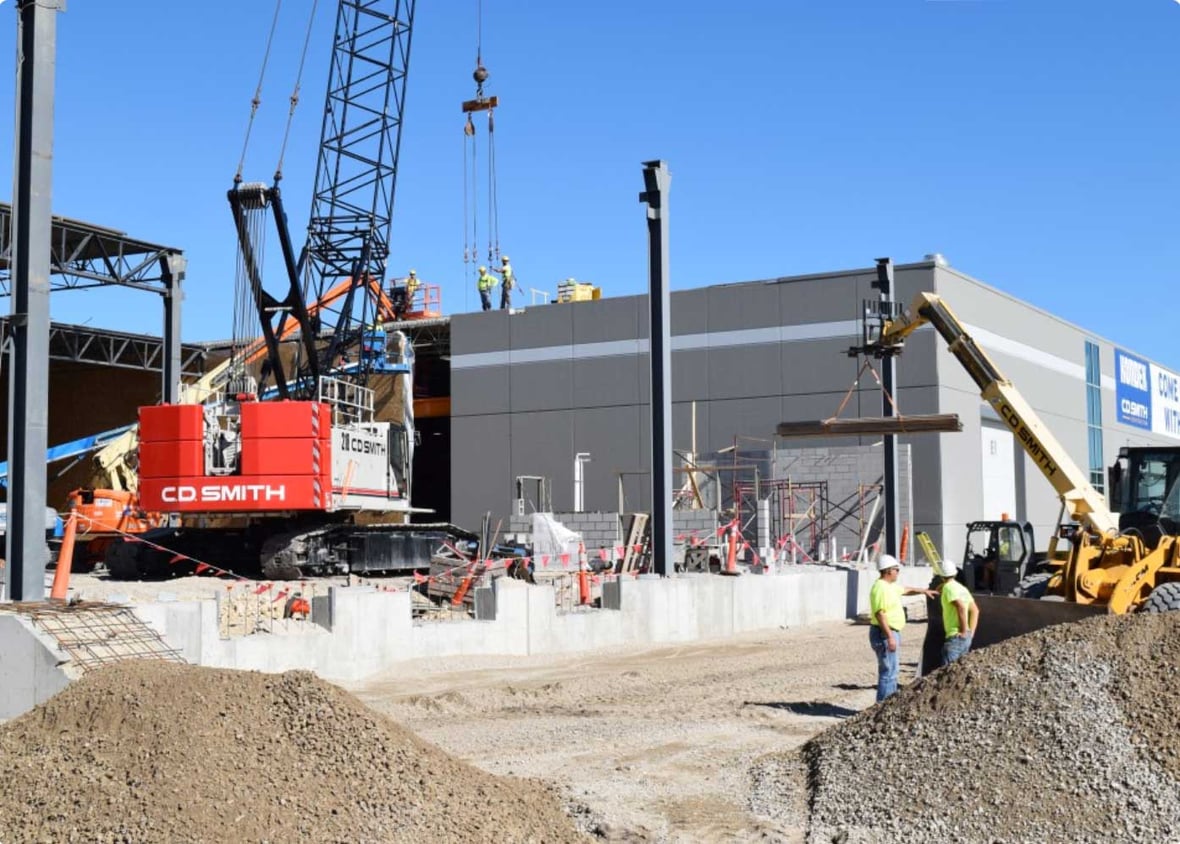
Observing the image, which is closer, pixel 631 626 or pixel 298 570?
pixel 631 626

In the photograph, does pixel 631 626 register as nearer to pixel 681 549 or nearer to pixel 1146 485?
pixel 1146 485

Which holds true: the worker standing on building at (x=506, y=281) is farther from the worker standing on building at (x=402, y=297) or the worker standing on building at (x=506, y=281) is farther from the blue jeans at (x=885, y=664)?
the blue jeans at (x=885, y=664)

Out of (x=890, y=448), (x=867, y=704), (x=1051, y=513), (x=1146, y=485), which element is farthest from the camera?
(x=1051, y=513)

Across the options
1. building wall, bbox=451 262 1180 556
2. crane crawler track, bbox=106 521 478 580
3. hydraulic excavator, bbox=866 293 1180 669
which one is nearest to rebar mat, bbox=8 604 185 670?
hydraulic excavator, bbox=866 293 1180 669

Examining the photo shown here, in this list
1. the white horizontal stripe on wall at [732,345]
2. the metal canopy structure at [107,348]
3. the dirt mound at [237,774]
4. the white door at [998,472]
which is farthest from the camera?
the metal canopy structure at [107,348]

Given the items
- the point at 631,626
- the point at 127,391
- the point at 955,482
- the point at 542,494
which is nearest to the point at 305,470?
the point at 631,626

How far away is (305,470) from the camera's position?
74.8 feet

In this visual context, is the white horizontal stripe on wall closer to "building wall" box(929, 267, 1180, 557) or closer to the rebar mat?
"building wall" box(929, 267, 1180, 557)

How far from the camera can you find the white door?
120 feet

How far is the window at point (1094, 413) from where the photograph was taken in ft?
146

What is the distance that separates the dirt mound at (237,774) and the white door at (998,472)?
1207 inches

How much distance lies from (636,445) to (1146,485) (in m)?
Answer: 21.6

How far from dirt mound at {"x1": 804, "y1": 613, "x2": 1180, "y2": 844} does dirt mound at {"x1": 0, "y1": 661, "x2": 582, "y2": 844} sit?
2065 millimetres

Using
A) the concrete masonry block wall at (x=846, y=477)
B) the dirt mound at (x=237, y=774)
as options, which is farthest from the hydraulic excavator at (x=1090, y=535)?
the concrete masonry block wall at (x=846, y=477)
